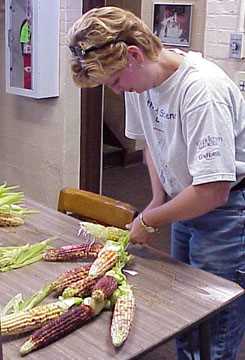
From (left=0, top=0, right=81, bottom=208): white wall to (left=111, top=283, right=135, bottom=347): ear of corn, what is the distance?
2.13 meters

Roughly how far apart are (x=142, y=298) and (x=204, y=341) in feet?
0.86

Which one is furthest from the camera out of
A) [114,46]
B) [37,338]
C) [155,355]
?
[155,355]

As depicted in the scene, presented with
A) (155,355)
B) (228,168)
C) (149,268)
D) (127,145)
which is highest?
(228,168)

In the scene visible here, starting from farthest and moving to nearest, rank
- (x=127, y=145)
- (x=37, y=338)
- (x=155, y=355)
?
1. (x=127, y=145)
2. (x=155, y=355)
3. (x=37, y=338)

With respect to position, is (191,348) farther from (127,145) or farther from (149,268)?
(127,145)

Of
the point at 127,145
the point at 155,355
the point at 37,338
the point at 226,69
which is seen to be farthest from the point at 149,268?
the point at 127,145

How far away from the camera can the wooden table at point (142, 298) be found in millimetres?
1291

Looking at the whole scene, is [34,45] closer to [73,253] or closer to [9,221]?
[9,221]

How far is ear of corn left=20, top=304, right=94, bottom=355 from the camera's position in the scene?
1.28 metres

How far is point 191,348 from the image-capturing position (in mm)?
1886

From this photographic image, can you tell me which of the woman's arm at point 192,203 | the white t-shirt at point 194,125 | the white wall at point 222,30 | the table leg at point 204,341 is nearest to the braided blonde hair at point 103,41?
the white t-shirt at point 194,125

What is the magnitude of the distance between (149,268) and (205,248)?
0.77 feet

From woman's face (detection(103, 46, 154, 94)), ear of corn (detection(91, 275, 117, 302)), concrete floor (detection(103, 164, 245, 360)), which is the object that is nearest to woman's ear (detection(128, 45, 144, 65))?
woman's face (detection(103, 46, 154, 94))

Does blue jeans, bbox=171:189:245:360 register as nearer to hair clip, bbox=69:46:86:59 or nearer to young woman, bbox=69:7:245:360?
young woman, bbox=69:7:245:360
